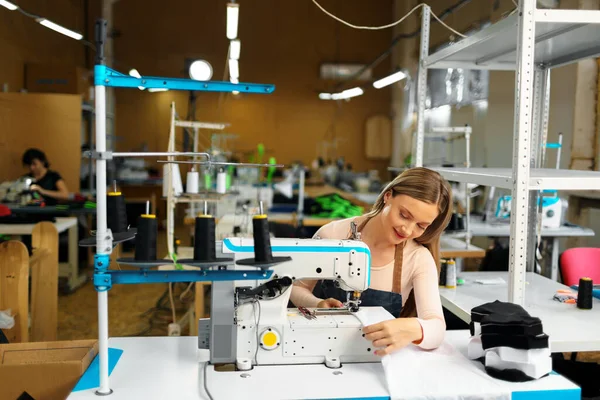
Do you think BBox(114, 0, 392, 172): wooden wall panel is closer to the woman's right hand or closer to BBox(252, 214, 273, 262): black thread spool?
the woman's right hand

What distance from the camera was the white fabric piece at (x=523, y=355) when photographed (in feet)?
4.74

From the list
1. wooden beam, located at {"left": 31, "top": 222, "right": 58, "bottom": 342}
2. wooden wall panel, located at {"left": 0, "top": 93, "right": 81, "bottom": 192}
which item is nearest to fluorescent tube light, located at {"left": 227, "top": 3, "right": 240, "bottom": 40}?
wooden wall panel, located at {"left": 0, "top": 93, "right": 81, "bottom": 192}

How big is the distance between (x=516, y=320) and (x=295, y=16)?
9529 millimetres

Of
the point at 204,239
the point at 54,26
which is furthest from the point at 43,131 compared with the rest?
the point at 204,239

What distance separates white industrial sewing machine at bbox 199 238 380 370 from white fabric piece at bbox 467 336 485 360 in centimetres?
26

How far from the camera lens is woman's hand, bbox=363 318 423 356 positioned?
60.6 inches

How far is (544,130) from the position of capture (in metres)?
2.88

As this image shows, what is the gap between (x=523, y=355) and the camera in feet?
4.76

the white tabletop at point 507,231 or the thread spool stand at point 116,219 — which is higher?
the thread spool stand at point 116,219

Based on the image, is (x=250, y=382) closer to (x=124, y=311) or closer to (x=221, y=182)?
(x=221, y=182)

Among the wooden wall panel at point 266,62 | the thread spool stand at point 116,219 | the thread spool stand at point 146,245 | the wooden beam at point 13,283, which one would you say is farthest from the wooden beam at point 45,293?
the wooden wall panel at point 266,62

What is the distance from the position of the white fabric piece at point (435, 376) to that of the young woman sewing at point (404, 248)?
3.0 inches

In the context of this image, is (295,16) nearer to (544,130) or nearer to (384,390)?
(544,130)

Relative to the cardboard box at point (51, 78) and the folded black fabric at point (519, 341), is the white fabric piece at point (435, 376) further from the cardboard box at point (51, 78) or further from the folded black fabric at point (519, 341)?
the cardboard box at point (51, 78)
